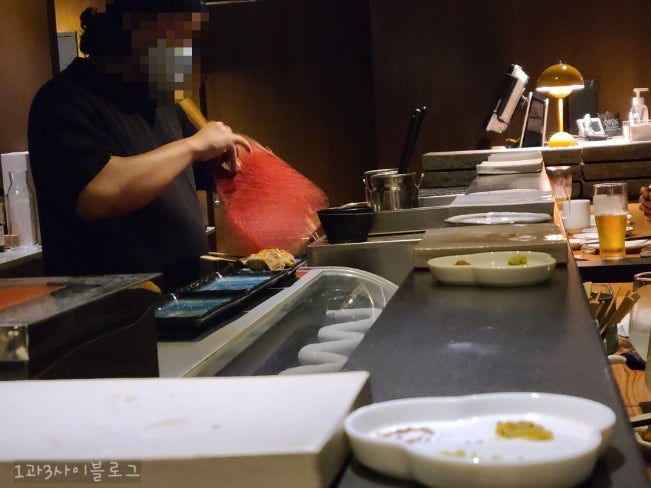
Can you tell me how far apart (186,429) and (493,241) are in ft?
4.09

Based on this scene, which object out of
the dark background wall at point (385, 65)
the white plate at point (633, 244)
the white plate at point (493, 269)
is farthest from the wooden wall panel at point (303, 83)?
the white plate at point (493, 269)

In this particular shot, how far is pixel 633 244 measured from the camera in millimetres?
3328

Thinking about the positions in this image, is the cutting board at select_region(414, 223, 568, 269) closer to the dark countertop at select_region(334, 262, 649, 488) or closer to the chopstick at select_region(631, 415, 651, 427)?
the dark countertop at select_region(334, 262, 649, 488)

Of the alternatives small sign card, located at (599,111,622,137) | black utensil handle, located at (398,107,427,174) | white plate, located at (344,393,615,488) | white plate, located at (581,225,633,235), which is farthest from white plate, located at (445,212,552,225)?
small sign card, located at (599,111,622,137)

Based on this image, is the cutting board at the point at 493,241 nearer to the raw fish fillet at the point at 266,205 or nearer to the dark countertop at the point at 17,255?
the raw fish fillet at the point at 266,205

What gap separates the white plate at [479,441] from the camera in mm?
656

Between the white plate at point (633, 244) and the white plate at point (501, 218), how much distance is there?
102 cm

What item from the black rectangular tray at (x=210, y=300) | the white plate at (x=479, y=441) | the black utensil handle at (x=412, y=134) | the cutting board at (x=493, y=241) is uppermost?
the black utensil handle at (x=412, y=134)

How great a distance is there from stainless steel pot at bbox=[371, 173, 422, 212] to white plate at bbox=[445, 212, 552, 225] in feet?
1.26

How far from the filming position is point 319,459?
0.67 metres

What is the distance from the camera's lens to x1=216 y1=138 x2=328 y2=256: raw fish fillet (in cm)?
256

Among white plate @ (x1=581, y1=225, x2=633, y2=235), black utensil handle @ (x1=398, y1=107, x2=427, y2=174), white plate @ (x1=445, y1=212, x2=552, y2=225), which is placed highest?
black utensil handle @ (x1=398, y1=107, x2=427, y2=174)

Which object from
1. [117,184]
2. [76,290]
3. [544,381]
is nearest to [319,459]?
[544,381]

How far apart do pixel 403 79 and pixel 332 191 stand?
1338mm
